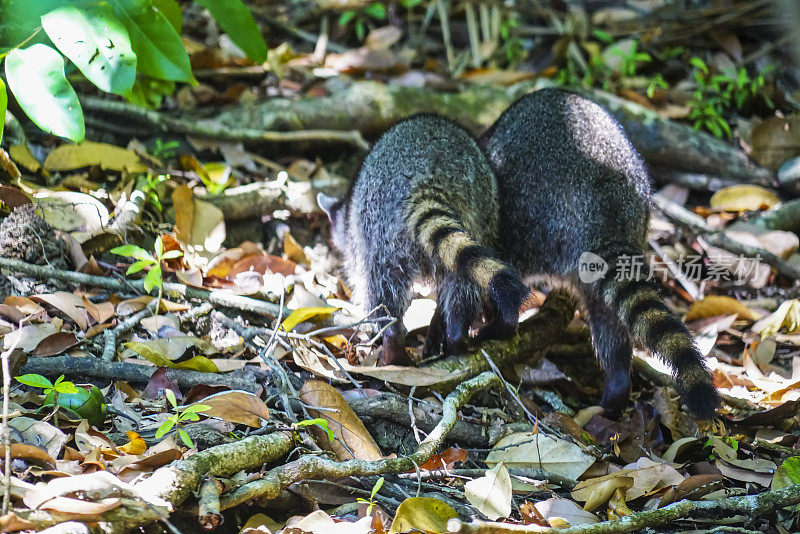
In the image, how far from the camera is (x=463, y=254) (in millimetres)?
3725

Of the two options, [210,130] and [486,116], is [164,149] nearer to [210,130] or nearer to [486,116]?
[210,130]

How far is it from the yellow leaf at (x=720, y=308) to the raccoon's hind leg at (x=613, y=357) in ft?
3.58

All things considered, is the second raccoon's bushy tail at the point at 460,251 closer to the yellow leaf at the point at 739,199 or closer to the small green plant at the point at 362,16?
the yellow leaf at the point at 739,199

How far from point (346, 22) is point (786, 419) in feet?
18.2

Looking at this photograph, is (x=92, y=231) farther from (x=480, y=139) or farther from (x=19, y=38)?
(x=480, y=139)

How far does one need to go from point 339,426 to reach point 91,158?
2897 mm

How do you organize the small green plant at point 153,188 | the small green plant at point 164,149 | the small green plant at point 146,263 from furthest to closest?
the small green plant at point 164,149 < the small green plant at point 153,188 < the small green plant at point 146,263

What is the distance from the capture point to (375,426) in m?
3.59

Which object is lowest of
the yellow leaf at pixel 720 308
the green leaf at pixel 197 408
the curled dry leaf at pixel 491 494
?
the yellow leaf at pixel 720 308

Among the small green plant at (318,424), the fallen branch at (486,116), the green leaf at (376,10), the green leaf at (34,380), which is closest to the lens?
the green leaf at (34,380)

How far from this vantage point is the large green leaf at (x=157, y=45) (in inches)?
146

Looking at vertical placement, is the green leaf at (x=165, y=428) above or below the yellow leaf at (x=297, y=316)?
above

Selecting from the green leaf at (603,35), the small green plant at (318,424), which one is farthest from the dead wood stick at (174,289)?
the green leaf at (603,35)

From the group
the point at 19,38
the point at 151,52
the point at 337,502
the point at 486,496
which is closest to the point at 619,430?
the point at 486,496
